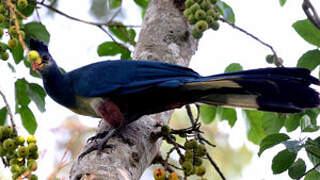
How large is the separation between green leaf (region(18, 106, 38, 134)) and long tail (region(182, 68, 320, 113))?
4.15 ft

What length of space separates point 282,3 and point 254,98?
1.34 meters

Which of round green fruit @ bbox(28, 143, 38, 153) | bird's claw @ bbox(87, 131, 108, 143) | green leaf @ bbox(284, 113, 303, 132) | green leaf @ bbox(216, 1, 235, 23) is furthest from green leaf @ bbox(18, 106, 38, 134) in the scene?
green leaf @ bbox(284, 113, 303, 132)

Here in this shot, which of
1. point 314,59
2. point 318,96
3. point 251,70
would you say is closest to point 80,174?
point 251,70

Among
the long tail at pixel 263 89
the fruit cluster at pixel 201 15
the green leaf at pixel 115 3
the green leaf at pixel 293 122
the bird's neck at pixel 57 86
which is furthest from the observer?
the green leaf at pixel 115 3

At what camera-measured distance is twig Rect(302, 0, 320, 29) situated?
3.06 m

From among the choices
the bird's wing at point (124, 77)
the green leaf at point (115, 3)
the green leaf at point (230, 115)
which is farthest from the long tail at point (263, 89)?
the green leaf at point (115, 3)

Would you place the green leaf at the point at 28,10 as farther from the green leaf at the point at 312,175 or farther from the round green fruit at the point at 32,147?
the green leaf at the point at 312,175

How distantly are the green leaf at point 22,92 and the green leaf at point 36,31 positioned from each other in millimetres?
347

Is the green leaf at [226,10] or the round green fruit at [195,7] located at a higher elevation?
the green leaf at [226,10]

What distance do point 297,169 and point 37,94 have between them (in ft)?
6.43

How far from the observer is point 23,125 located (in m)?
3.73

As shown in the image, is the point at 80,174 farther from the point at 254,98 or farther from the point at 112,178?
the point at 254,98

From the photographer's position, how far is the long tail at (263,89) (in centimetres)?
284

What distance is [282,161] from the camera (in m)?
2.99
